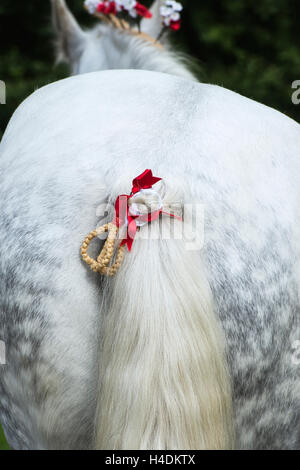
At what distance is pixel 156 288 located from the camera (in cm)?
114

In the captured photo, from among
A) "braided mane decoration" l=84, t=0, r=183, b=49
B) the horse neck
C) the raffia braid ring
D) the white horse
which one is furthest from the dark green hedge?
the raffia braid ring

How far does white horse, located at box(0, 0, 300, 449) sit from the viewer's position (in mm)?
1150

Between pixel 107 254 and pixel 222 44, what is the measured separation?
358 centimetres

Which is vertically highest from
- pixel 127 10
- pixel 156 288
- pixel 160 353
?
pixel 127 10

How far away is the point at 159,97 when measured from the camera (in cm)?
144

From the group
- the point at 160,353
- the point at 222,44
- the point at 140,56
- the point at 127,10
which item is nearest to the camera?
the point at 160,353

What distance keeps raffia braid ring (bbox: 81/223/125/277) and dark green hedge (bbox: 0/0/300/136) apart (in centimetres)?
300

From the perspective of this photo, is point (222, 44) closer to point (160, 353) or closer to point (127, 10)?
point (127, 10)

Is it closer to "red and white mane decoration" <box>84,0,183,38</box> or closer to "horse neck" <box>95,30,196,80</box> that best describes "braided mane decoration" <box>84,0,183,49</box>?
"red and white mane decoration" <box>84,0,183,38</box>

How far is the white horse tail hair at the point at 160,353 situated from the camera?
3.73 ft

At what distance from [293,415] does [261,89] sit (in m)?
2.99

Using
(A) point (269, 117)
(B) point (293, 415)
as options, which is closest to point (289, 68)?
(A) point (269, 117)

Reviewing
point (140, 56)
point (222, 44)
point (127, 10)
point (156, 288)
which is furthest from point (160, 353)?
point (222, 44)
